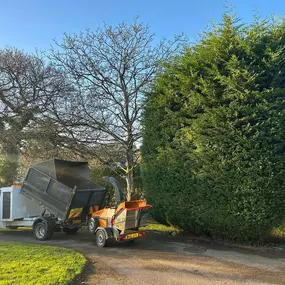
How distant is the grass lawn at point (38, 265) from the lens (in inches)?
194

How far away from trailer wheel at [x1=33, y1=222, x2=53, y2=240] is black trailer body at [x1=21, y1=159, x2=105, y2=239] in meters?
0.04

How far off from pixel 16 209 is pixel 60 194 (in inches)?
93.3

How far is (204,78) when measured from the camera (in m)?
8.36

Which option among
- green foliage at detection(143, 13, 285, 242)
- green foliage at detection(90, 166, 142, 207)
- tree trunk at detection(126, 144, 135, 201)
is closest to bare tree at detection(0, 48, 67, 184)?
green foliage at detection(90, 166, 142, 207)

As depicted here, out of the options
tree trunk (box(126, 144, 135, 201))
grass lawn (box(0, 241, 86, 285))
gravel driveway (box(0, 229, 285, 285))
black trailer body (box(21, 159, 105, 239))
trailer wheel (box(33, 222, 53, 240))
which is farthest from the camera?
tree trunk (box(126, 144, 135, 201))

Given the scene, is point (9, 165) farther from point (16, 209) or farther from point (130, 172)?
point (130, 172)

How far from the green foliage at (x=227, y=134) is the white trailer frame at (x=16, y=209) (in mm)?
4853

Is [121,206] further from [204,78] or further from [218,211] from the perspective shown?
[204,78]

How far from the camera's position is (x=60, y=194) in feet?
30.3

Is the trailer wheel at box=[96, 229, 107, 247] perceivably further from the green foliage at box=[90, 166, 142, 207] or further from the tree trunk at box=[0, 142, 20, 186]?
the tree trunk at box=[0, 142, 20, 186]

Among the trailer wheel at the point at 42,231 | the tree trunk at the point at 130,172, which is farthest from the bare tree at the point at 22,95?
the trailer wheel at the point at 42,231

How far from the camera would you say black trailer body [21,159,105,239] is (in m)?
9.11

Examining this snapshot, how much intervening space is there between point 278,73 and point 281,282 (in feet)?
16.2

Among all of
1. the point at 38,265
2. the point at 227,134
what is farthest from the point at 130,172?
the point at 38,265
